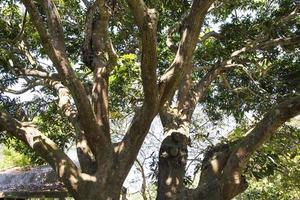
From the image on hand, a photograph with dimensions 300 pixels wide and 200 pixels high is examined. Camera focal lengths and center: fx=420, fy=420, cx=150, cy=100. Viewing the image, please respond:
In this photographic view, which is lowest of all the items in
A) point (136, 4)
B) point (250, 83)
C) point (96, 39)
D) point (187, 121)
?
point (136, 4)

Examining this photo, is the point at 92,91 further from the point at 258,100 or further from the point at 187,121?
the point at 258,100

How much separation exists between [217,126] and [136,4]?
904cm

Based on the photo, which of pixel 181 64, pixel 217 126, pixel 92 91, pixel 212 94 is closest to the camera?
pixel 181 64

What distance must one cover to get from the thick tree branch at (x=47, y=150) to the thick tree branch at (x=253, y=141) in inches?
72.2

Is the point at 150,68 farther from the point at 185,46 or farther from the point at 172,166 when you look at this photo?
the point at 172,166

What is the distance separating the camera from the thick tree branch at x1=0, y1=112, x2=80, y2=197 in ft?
16.9

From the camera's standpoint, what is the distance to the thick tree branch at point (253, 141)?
4551 millimetres

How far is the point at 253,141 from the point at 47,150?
253cm

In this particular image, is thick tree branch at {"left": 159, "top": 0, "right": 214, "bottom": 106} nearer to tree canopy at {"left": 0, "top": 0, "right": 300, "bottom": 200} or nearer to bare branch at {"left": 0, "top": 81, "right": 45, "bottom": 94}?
tree canopy at {"left": 0, "top": 0, "right": 300, "bottom": 200}

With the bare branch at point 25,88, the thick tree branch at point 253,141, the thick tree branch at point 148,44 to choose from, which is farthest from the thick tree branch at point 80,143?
the thick tree branch at point 253,141

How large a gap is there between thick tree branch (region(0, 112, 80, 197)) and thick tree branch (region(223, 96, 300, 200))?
183 centimetres

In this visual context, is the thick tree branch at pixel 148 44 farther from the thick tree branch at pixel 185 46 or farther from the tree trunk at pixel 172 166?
the tree trunk at pixel 172 166

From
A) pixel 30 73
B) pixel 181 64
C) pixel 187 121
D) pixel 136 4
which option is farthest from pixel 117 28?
pixel 136 4

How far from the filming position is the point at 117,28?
8.43m
